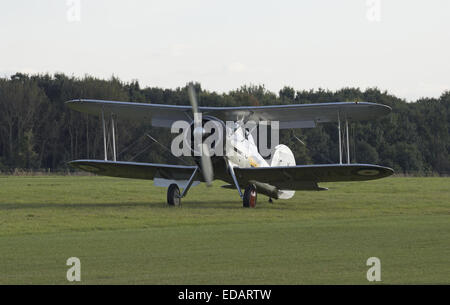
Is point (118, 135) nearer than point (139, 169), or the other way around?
point (139, 169)

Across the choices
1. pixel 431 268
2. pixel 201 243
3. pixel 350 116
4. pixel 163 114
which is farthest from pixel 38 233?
pixel 350 116

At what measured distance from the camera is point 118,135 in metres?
70.8

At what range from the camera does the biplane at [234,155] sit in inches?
843

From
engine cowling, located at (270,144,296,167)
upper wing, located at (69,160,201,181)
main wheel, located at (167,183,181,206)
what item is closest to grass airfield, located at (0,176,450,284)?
main wheel, located at (167,183,181,206)

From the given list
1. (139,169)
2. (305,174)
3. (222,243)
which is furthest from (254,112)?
(222,243)

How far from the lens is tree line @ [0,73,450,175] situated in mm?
66625

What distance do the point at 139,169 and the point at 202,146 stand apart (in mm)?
3311

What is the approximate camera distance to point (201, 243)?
1233cm

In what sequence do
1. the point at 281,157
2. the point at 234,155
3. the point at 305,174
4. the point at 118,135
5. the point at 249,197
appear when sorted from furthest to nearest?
the point at 118,135 < the point at 281,157 < the point at 305,174 < the point at 234,155 < the point at 249,197

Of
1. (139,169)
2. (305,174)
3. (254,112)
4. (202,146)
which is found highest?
(254,112)

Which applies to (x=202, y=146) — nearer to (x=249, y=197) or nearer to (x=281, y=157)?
(x=249, y=197)
